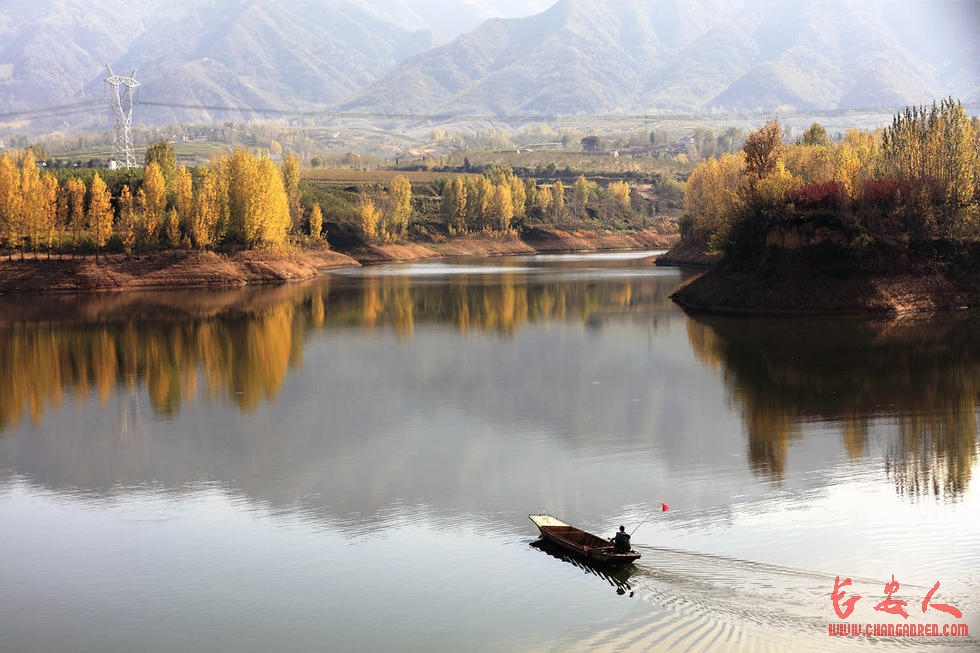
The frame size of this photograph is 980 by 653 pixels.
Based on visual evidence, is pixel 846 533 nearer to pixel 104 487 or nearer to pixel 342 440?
pixel 342 440

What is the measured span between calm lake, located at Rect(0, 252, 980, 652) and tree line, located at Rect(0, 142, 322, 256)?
41740mm

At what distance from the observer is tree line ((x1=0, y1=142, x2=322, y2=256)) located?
85812mm

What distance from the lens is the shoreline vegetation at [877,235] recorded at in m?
54.5

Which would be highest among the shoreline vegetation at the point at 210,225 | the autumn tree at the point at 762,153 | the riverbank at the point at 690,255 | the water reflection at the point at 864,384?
the autumn tree at the point at 762,153

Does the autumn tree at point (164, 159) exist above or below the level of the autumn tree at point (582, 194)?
above

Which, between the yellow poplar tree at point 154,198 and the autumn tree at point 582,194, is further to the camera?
the autumn tree at point 582,194

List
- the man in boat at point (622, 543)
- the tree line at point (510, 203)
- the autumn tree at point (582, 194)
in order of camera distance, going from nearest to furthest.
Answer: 1. the man in boat at point (622, 543)
2. the tree line at point (510, 203)
3. the autumn tree at point (582, 194)

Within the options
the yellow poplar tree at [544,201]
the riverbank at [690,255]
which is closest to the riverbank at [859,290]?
the riverbank at [690,255]

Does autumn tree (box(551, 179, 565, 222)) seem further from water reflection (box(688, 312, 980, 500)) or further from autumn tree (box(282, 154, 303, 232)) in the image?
water reflection (box(688, 312, 980, 500))

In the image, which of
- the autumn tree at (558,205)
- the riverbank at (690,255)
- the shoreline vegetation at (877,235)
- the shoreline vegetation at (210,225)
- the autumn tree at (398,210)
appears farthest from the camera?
the autumn tree at (558,205)

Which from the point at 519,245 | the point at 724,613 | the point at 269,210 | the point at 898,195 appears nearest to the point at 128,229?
the point at 269,210

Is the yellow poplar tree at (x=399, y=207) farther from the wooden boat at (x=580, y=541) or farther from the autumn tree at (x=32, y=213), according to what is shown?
the wooden boat at (x=580, y=541)

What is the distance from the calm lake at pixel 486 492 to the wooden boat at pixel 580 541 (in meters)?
0.30

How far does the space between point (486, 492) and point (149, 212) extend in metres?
72.6
